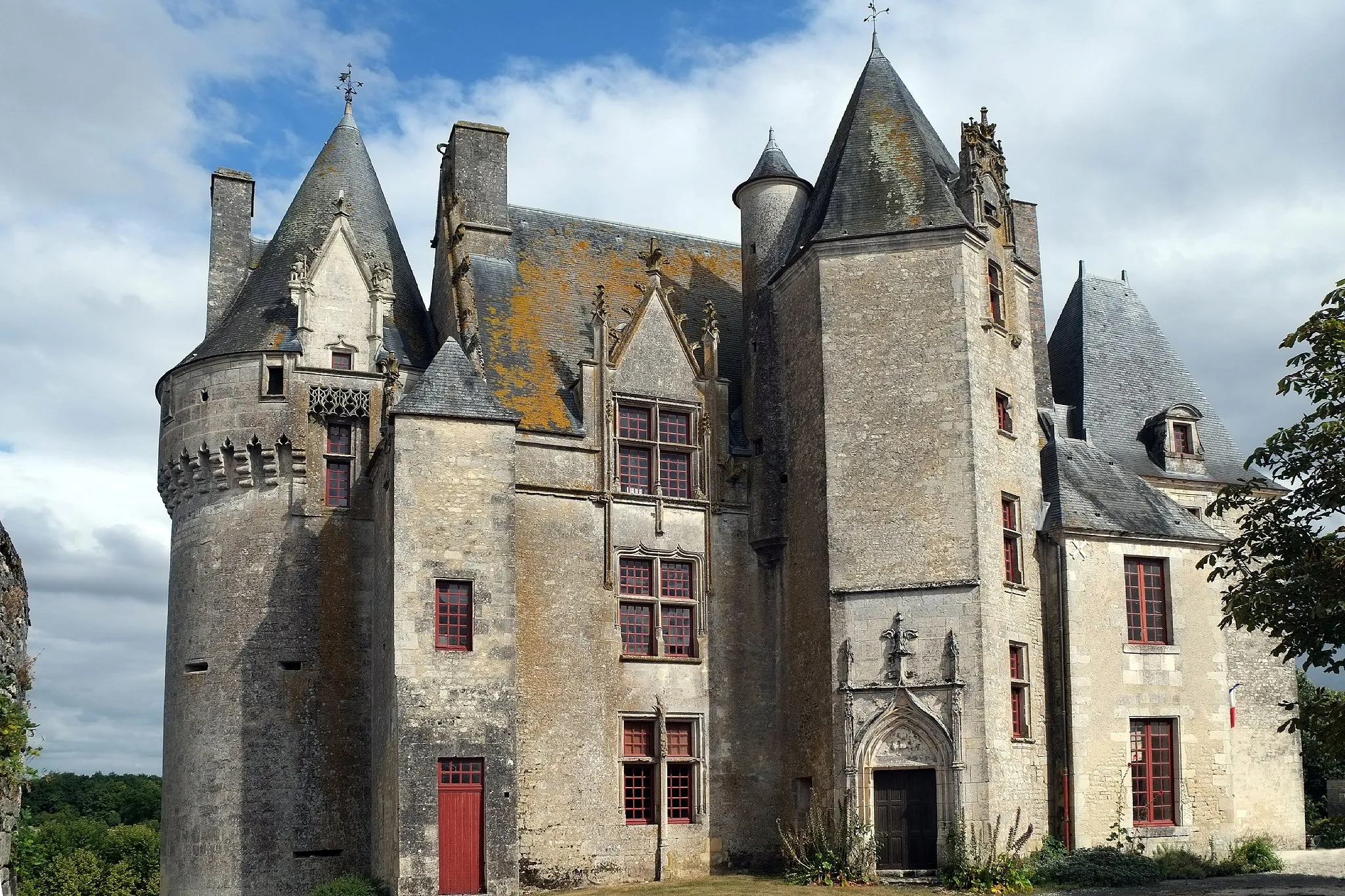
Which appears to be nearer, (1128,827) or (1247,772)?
(1128,827)

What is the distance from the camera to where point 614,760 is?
23.5m

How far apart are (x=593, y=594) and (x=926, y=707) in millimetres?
5768

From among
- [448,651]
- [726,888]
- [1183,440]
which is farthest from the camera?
[1183,440]

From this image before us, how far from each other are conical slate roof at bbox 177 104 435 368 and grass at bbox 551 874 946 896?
10043 mm

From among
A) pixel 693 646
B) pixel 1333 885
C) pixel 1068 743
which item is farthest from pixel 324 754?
pixel 1333 885

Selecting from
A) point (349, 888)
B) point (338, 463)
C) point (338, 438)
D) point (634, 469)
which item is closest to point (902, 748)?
point (634, 469)

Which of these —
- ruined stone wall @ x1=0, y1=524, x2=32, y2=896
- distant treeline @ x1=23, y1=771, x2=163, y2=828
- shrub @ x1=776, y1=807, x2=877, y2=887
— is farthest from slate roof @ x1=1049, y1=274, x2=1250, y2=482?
distant treeline @ x1=23, y1=771, x2=163, y2=828

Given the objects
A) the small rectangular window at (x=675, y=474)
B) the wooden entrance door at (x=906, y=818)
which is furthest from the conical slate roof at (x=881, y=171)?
the wooden entrance door at (x=906, y=818)

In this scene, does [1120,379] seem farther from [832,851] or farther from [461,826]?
[461,826]

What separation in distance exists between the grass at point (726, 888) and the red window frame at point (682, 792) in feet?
3.52

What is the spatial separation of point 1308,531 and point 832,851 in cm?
1056

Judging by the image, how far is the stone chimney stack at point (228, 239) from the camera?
27.0 meters

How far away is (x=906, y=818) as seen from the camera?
867 inches

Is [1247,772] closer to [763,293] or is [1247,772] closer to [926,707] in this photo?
[926,707]
